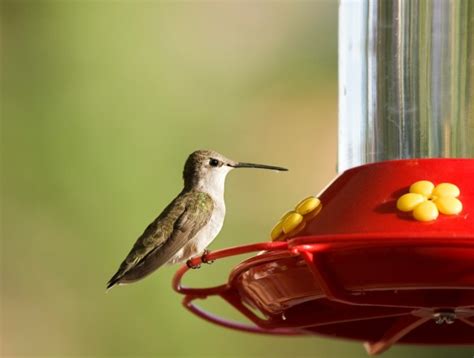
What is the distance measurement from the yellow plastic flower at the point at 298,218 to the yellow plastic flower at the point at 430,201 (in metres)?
0.35

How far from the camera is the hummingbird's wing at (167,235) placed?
185 inches

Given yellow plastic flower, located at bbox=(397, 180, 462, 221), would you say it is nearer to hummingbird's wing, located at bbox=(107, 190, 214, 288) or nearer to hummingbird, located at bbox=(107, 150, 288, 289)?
hummingbird, located at bbox=(107, 150, 288, 289)

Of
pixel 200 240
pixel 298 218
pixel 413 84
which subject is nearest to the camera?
pixel 298 218

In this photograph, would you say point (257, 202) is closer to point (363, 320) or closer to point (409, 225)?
point (363, 320)

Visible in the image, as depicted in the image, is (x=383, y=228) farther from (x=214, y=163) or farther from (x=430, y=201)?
(x=214, y=163)

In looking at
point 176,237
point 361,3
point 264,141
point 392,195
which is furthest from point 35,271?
point 392,195

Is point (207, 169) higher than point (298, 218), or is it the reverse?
point (298, 218)

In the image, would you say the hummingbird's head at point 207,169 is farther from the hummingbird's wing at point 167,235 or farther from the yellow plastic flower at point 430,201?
the yellow plastic flower at point 430,201

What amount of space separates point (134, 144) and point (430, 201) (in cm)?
388

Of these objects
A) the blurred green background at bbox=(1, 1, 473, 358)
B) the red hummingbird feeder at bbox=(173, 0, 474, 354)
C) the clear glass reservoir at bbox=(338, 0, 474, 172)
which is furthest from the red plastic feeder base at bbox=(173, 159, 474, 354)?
the blurred green background at bbox=(1, 1, 473, 358)

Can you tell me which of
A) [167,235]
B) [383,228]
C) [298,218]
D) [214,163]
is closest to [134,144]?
[214,163]

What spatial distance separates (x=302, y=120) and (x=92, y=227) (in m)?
1.73

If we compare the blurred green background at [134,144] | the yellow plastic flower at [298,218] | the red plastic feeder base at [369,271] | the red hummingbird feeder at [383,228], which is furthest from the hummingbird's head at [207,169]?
the blurred green background at [134,144]

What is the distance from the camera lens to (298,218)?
3.63m
